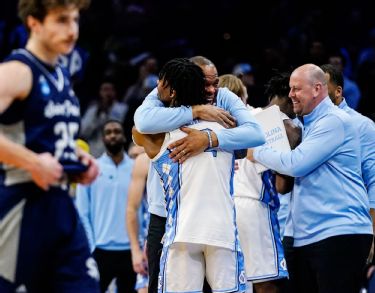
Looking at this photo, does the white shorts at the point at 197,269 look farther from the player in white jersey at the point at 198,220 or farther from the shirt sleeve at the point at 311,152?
the shirt sleeve at the point at 311,152

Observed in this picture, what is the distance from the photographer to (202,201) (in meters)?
5.11

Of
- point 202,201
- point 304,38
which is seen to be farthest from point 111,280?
point 304,38

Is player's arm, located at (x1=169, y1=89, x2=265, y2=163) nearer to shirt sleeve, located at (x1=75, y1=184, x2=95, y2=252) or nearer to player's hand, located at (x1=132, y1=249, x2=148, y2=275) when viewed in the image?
player's hand, located at (x1=132, y1=249, x2=148, y2=275)

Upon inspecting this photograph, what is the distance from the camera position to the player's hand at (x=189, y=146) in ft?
16.9

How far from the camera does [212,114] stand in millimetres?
5289

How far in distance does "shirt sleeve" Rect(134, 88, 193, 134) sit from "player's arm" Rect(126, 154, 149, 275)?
7.97 feet

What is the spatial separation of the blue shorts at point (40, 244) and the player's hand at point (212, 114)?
141cm

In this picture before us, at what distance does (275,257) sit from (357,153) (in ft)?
2.85

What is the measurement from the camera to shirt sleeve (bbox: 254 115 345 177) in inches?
224

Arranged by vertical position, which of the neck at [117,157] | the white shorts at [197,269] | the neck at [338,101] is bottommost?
the white shorts at [197,269]

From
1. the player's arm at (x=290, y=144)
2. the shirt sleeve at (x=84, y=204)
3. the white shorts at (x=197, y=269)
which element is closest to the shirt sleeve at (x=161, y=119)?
the white shorts at (x=197, y=269)

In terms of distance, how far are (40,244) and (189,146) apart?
142 centimetres

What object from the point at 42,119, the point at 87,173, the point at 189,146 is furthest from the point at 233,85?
the point at 42,119

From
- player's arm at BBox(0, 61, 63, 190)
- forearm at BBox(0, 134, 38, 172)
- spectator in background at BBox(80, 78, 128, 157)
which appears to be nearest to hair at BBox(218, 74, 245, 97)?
player's arm at BBox(0, 61, 63, 190)
